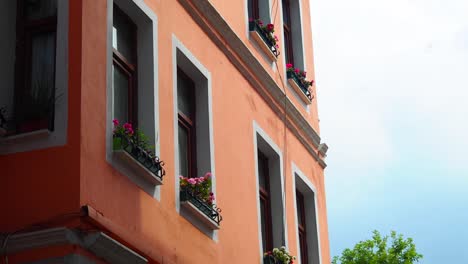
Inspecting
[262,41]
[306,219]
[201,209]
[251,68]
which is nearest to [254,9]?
[262,41]

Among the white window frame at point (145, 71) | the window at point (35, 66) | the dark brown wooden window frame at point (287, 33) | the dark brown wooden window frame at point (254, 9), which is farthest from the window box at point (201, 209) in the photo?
the dark brown wooden window frame at point (287, 33)

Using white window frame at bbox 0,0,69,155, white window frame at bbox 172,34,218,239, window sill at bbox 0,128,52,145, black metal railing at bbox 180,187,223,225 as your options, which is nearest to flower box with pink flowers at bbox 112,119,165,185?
black metal railing at bbox 180,187,223,225

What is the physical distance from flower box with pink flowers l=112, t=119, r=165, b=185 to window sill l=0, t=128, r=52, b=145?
0.94m

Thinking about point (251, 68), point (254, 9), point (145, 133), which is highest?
point (254, 9)

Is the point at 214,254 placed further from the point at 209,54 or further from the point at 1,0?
the point at 1,0

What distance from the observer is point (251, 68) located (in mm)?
18766

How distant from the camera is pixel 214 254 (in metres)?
15.7

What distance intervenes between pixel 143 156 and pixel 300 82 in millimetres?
8067

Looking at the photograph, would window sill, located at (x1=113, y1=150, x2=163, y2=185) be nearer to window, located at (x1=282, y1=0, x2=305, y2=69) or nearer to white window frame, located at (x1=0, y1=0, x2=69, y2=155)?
white window frame, located at (x1=0, y1=0, x2=69, y2=155)

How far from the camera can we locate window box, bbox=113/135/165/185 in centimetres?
1338

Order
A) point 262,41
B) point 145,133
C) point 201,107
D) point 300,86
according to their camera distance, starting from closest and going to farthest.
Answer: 1. point 145,133
2. point 201,107
3. point 262,41
4. point 300,86

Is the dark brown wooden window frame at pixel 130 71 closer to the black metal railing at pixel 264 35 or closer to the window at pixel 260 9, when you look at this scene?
the black metal railing at pixel 264 35

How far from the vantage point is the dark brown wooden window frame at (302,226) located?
20594mm

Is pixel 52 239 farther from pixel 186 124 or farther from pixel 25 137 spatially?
pixel 186 124
